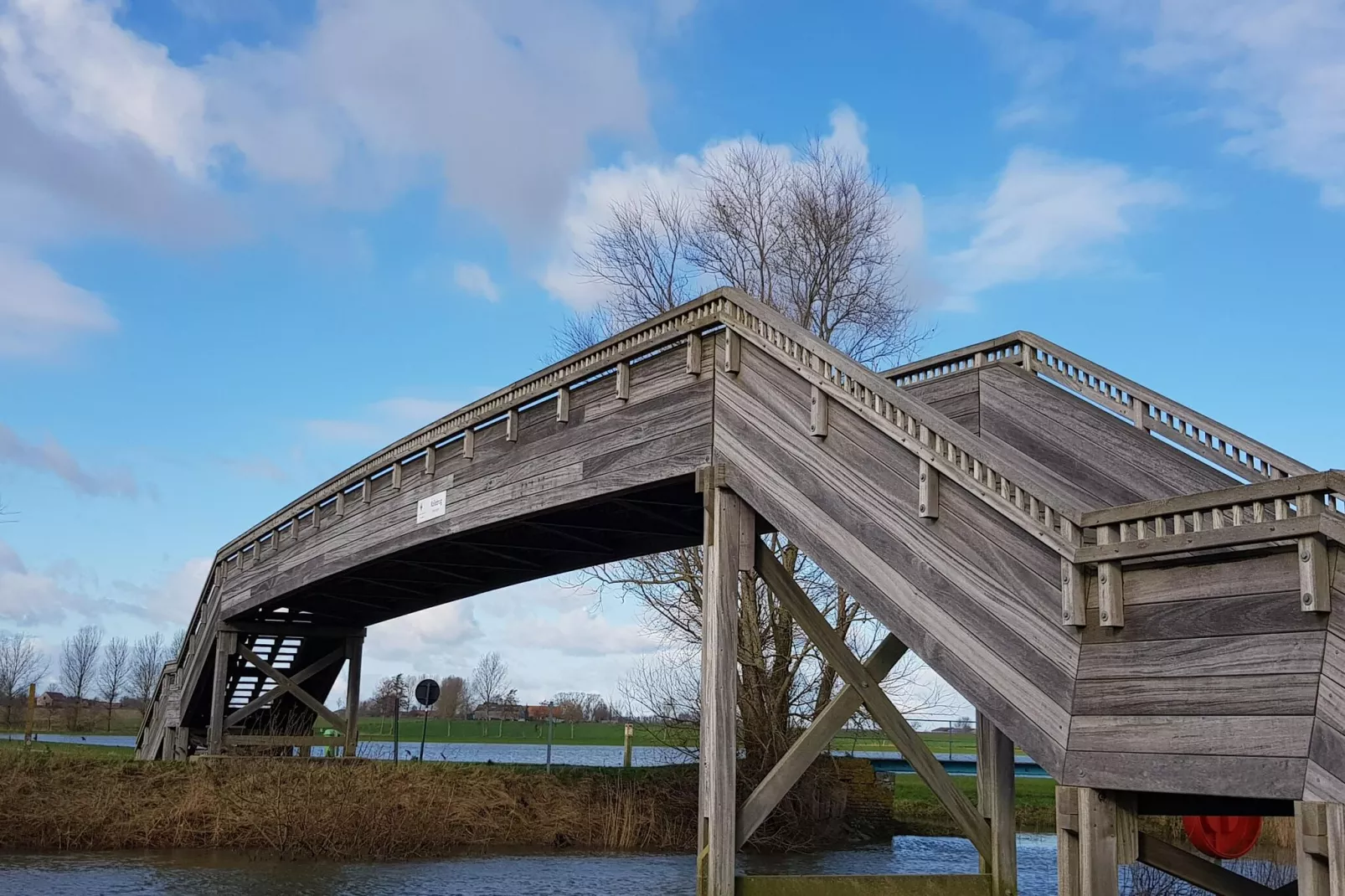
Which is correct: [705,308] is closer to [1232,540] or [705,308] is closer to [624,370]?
[624,370]

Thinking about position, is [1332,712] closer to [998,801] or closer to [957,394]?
[998,801]

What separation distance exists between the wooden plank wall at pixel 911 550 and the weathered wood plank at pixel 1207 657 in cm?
24

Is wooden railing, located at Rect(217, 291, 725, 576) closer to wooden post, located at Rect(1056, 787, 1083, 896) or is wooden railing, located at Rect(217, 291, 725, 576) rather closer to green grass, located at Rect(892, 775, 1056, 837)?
wooden post, located at Rect(1056, 787, 1083, 896)

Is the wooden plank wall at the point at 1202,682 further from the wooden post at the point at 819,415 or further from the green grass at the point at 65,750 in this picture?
the green grass at the point at 65,750

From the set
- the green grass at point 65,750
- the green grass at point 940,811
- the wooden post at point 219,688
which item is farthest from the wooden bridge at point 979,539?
the green grass at point 940,811

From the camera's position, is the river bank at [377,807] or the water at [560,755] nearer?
the river bank at [377,807]

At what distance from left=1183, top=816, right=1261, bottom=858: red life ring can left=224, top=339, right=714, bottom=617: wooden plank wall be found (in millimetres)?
8159

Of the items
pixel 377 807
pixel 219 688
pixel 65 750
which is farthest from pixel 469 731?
pixel 377 807

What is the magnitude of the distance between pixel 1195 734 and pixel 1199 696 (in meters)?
0.22

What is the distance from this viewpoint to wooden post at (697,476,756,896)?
10.5 metres

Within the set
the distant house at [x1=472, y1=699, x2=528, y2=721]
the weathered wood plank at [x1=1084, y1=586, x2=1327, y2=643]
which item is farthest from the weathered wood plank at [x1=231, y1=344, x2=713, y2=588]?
the distant house at [x1=472, y1=699, x2=528, y2=721]

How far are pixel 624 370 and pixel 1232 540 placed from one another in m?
7.48

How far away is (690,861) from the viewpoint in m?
17.8

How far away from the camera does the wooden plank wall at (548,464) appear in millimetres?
12281
